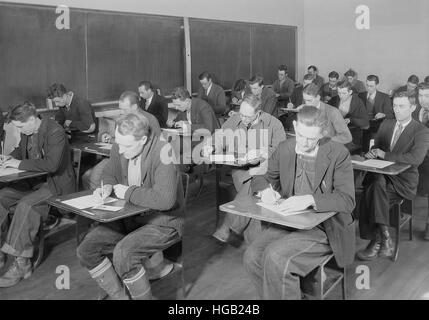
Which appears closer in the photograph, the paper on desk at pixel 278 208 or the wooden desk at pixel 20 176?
the paper on desk at pixel 278 208

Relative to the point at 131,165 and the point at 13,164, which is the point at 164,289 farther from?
the point at 13,164

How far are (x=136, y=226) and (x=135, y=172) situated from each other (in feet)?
1.22

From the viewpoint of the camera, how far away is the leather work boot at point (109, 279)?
3.10m

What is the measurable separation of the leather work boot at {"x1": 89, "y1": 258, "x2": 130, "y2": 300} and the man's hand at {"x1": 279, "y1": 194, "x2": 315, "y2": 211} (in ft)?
3.88

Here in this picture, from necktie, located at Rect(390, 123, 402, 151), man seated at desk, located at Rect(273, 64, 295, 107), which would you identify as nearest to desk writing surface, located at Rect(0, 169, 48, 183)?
necktie, located at Rect(390, 123, 402, 151)

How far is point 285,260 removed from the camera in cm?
275

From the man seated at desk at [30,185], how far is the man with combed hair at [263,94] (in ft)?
13.6

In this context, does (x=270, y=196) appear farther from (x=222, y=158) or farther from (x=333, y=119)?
(x=333, y=119)

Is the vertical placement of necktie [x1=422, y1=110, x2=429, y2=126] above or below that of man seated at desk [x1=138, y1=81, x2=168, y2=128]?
below

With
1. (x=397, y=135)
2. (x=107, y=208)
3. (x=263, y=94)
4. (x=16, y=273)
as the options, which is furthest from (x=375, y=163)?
(x=263, y=94)

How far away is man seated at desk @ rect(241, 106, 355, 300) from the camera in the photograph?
278cm

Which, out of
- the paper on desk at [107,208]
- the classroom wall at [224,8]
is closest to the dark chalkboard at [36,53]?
the classroom wall at [224,8]

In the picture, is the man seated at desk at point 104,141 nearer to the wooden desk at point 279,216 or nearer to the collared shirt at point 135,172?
the collared shirt at point 135,172

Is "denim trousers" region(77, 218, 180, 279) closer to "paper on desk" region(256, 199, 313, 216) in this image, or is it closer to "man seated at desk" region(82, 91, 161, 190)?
"paper on desk" region(256, 199, 313, 216)
